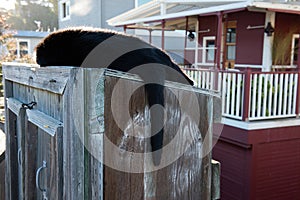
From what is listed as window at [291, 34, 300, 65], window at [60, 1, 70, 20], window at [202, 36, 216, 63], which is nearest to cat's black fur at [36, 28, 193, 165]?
window at [291, 34, 300, 65]

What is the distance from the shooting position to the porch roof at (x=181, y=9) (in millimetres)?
6195

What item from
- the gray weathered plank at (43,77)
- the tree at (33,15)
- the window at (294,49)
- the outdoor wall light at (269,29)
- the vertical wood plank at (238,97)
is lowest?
the vertical wood plank at (238,97)

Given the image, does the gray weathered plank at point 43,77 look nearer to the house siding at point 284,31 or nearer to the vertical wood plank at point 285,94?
the vertical wood plank at point 285,94

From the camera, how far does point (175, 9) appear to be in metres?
9.96

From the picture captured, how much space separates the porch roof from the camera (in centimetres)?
620

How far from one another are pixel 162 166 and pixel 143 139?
0.58 ft

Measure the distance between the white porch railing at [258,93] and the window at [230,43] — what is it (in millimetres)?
3329

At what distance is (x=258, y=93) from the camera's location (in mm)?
5504

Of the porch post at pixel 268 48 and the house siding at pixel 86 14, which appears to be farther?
the house siding at pixel 86 14

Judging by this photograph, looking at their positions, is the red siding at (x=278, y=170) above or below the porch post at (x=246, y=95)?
below

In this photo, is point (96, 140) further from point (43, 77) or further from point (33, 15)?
point (33, 15)

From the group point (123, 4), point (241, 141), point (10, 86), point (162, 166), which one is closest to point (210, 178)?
point (162, 166)

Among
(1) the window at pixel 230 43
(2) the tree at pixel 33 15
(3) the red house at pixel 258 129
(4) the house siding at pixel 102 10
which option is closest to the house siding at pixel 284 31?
(1) the window at pixel 230 43

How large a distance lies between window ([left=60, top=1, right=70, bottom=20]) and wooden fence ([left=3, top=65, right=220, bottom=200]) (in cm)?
1595
